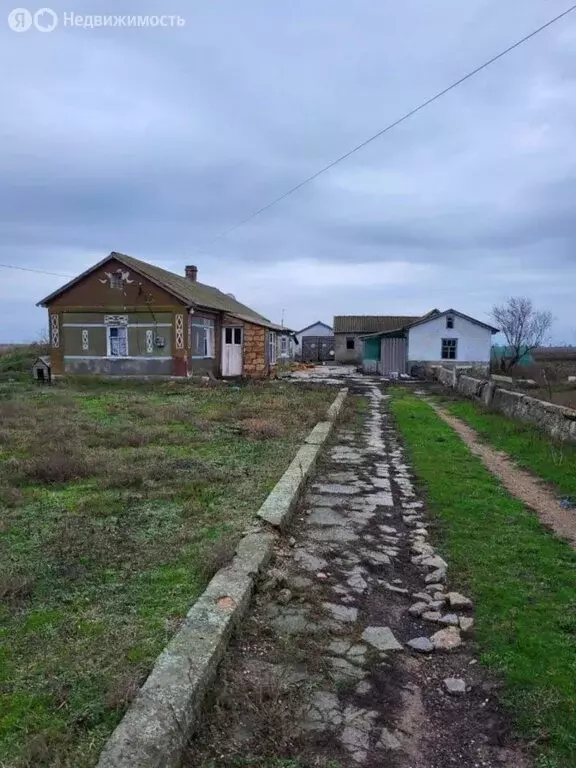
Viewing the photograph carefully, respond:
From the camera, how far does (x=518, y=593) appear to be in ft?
12.9

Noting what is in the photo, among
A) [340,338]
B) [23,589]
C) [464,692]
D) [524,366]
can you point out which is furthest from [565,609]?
[340,338]

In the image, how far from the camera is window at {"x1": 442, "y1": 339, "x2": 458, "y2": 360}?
112 feet

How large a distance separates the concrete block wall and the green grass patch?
0.16 metres

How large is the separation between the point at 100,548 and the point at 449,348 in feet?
105

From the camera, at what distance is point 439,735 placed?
2592 millimetres

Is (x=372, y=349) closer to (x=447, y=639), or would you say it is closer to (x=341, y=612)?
(x=341, y=612)

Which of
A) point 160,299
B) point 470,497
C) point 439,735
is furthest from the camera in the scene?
point 160,299

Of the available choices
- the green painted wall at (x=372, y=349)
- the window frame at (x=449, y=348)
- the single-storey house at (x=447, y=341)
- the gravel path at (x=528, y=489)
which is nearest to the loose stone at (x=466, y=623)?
the gravel path at (x=528, y=489)

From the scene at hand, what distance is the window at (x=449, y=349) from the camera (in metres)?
34.2

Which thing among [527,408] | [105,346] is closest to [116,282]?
[105,346]

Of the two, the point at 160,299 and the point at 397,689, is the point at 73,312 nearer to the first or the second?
the point at 160,299

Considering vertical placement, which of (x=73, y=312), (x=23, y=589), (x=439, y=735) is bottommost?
(x=439, y=735)

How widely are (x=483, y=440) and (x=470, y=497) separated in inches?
181

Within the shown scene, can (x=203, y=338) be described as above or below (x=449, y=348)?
above
